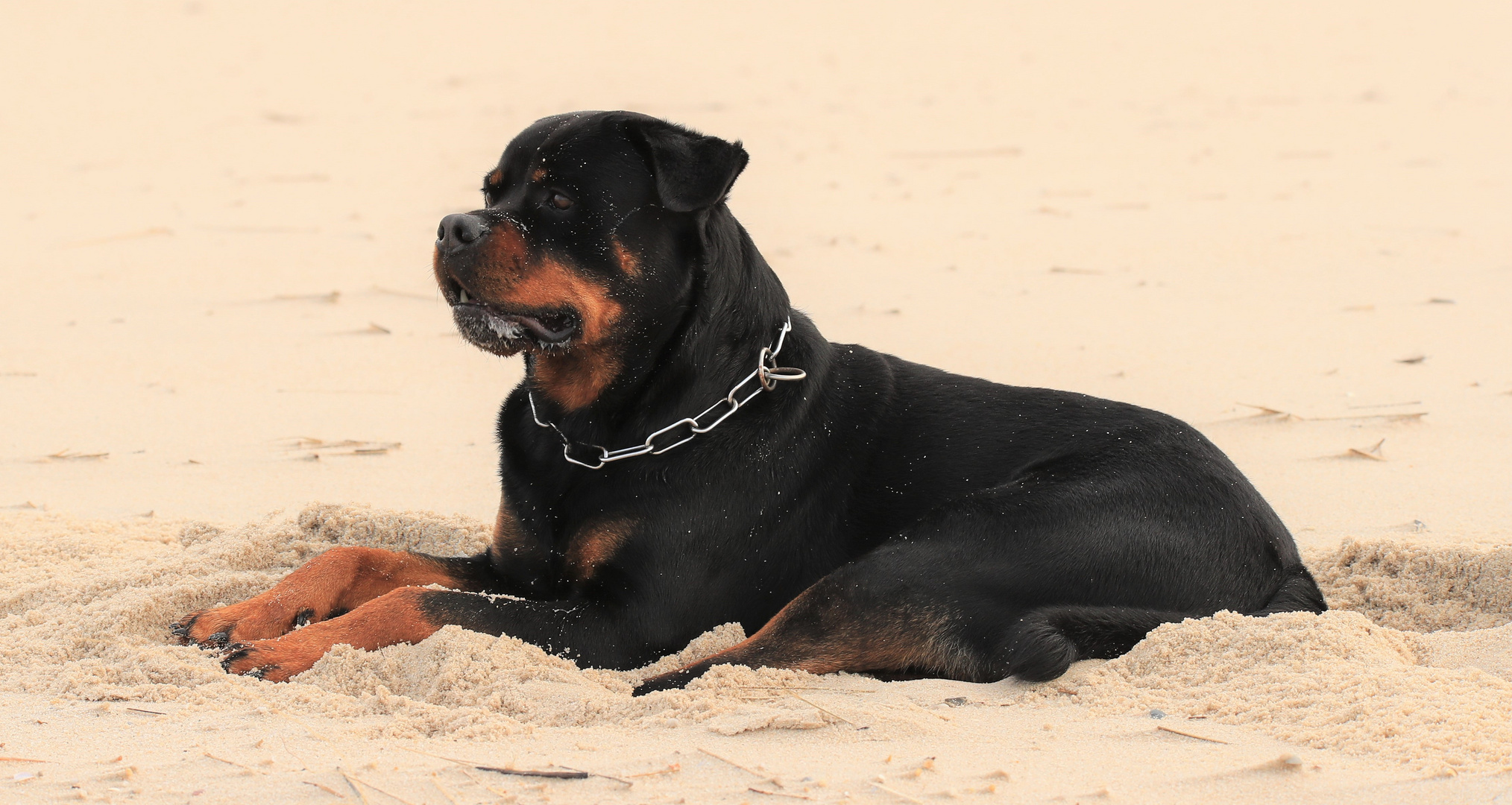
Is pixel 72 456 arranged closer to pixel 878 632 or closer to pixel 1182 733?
pixel 878 632

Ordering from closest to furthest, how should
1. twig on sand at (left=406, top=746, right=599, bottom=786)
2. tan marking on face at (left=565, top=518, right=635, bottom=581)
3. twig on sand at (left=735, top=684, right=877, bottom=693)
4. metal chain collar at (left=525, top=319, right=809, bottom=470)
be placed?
twig on sand at (left=406, top=746, right=599, bottom=786) < twig on sand at (left=735, top=684, right=877, bottom=693) < tan marking on face at (left=565, top=518, right=635, bottom=581) < metal chain collar at (left=525, top=319, right=809, bottom=470)

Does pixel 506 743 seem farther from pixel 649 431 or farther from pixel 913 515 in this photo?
pixel 913 515

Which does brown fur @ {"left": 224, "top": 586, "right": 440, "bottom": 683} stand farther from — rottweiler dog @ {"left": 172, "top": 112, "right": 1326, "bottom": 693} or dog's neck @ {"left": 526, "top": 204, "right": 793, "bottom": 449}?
dog's neck @ {"left": 526, "top": 204, "right": 793, "bottom": 449}

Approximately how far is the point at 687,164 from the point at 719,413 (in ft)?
2.29

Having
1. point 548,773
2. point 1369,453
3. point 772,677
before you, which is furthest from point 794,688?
point 1369,453

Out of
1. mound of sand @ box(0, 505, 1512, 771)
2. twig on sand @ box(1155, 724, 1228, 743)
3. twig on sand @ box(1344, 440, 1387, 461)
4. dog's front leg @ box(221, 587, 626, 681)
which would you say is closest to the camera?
twig on sand @ box(1155, 724, 1228, 743)

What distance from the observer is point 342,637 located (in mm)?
3859

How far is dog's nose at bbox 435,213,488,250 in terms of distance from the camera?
4012 millimetres

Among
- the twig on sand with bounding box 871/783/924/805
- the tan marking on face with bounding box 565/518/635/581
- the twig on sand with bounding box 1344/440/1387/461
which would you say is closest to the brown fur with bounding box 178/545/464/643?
the tan marking on face with bounding box 565/518/635/581

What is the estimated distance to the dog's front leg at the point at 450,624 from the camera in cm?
383

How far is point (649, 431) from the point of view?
4164mm

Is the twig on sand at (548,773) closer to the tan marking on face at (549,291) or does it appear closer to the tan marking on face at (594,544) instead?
the tan marking on face at (594,544)

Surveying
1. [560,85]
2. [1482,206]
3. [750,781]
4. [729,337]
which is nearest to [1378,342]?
[1482,206]

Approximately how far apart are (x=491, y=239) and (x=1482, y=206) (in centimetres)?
821
